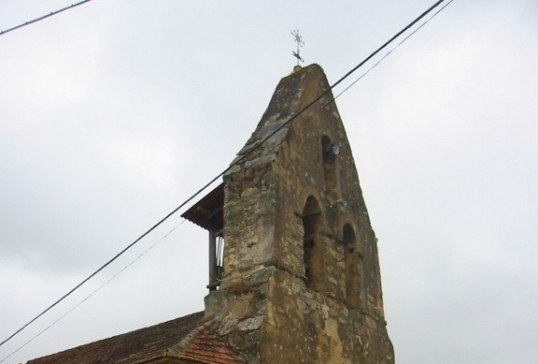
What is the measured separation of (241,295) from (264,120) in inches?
133

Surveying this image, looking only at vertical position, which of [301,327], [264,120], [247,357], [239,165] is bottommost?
[247,357]

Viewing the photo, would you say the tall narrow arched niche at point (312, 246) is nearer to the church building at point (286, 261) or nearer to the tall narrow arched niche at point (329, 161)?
the church building at point (286, 261)

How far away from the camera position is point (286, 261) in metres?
10.3

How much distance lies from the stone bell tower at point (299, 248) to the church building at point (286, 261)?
0.02 metres

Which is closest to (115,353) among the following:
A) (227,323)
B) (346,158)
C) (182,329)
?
(182,329)

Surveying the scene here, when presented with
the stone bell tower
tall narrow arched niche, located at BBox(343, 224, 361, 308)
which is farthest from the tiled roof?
tall narrow arched niche, located at BBox(343, 224, 361, 308)

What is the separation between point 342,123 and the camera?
13508 mm

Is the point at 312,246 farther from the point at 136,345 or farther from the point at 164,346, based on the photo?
the point at 164,346

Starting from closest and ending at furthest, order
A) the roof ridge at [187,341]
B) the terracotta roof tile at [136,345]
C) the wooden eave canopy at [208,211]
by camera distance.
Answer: the roof ridge at [187,341], the terracotta roof tile at [136,345], the wooden eave canopy at [208,211]

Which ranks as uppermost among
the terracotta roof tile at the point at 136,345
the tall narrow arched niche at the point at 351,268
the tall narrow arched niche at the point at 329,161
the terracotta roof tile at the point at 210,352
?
the tall narrow arched niche at the point at 329,161

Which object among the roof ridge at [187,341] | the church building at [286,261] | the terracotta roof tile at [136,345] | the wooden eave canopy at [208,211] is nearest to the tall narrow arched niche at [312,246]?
the church building at [286,261]

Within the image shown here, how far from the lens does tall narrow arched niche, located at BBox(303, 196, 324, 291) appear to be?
1123 centimetres

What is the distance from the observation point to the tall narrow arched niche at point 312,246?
1123 cm

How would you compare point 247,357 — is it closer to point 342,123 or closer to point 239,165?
point 239,165
